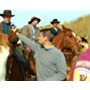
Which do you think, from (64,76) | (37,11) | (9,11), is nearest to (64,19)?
(37,11)

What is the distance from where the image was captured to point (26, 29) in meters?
2.91

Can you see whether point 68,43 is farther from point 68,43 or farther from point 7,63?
point 7,63

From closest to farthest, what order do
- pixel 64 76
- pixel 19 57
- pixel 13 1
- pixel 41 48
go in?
pixel 64 76 < pixel 41 48 < pixel 13 1 < pixel 19 57

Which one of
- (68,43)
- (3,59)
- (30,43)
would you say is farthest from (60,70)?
(68,43)

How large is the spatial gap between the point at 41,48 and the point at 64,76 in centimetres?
29

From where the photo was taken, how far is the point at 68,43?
322 cm

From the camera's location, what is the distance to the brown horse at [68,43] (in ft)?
10.2

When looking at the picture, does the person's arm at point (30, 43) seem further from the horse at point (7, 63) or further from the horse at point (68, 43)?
the horse at point (68, 43)

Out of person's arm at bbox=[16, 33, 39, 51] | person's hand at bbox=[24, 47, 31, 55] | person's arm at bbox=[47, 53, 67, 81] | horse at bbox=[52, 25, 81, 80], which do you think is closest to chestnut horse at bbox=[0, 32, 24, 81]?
person's hand at bbox=[24, 47, 31, 55]

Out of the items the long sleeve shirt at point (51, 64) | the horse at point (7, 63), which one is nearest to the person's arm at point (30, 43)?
the long sleeve shirt at point (51, 64)

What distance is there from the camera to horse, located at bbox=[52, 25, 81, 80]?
3.09 m

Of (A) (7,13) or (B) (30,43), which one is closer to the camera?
(B) (30,43)

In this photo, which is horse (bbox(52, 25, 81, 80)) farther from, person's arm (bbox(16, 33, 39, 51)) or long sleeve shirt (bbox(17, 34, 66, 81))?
long sleeve shirt (bbox(17, 34, 66, 81))
